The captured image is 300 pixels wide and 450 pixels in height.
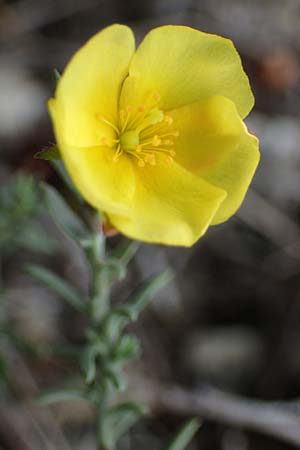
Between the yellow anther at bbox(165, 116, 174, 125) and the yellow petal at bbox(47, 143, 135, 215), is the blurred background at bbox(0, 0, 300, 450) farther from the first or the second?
the yellow anther at bbox(165, 116, 174, 125)

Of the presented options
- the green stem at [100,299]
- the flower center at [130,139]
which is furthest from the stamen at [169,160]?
the green stem at [100,299]

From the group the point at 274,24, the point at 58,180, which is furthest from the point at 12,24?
the point at 274,24

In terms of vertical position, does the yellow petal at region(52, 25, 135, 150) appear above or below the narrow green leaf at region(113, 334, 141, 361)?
above

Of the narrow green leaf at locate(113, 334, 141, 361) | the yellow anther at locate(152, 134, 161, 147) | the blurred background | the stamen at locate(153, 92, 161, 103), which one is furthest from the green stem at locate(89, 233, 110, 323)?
the stamen at locate(153, 92, 161, 103)

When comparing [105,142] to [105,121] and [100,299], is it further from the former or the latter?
[100,299]

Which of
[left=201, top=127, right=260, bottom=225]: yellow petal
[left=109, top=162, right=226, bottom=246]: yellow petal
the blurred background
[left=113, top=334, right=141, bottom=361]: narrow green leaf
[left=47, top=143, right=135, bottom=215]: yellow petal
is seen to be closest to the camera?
[left=47, top=143, right=135, bottom=215]: yellow petal

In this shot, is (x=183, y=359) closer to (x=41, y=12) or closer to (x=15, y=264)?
(x=15, y=264)

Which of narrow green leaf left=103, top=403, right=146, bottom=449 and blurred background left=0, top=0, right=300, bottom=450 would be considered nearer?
narrow green leaf left=103, top=403, right=146, bottom=449

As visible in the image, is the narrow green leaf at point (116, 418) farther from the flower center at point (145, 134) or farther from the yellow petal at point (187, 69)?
the yellow petal at point (187, 69)
